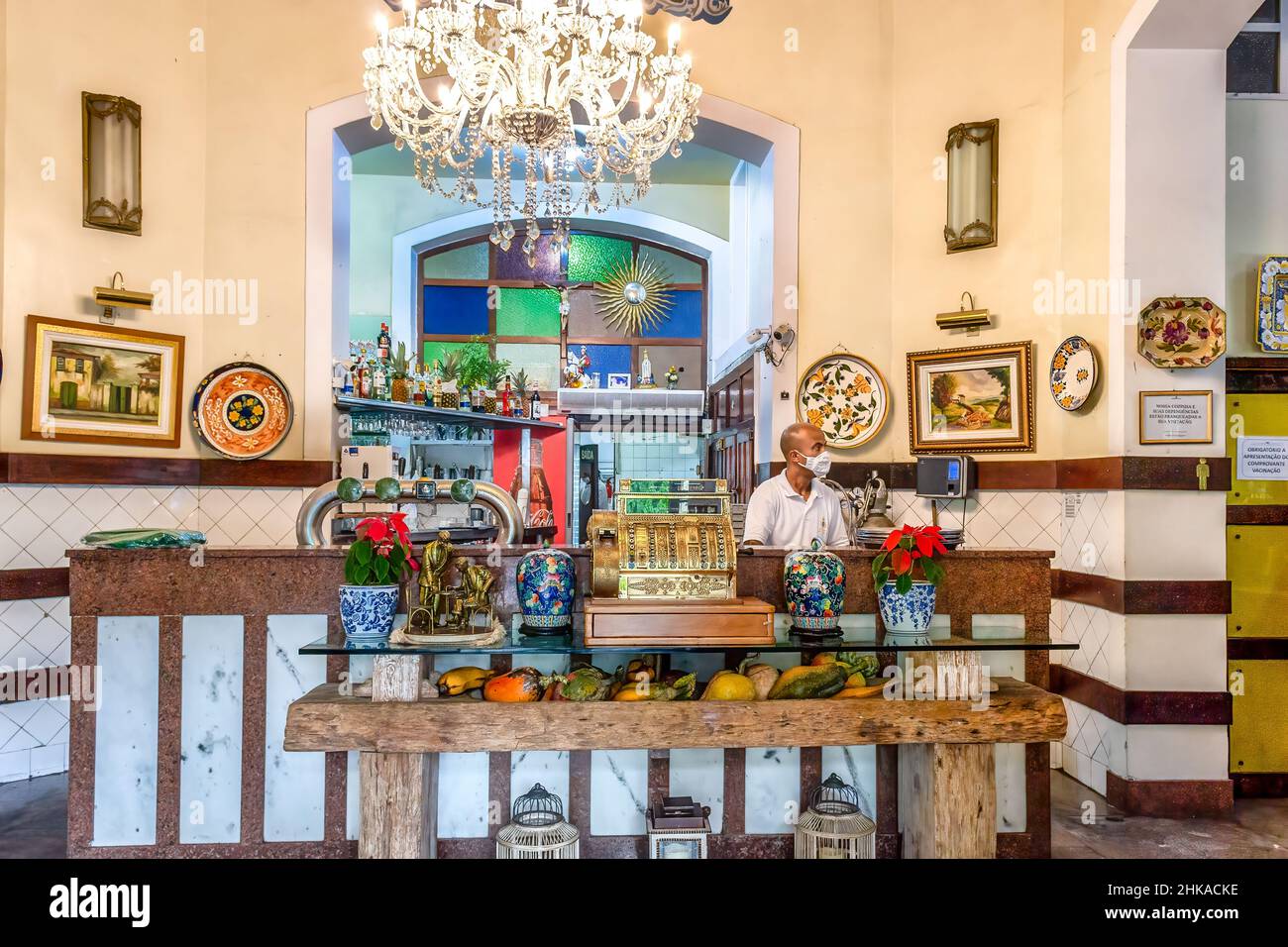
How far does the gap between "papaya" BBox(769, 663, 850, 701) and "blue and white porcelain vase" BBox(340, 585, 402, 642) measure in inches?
49.6

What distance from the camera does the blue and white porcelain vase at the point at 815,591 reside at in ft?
8.61

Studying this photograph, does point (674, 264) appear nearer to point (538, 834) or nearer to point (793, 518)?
point (793, 518)

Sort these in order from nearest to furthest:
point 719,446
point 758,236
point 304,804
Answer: point 304,804, point 758,236, point 719,446

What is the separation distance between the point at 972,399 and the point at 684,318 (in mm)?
5082

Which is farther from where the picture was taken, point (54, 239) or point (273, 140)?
point (273, 140)

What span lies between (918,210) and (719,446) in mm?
3990

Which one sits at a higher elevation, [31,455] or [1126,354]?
[1126,354]

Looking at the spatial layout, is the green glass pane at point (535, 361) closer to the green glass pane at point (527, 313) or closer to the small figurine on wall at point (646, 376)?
the green glass pane at point (527, 313)

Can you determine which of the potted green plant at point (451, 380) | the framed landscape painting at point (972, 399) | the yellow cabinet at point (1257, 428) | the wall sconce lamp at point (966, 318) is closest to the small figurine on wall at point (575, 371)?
the potted green plant at point (451, 380)

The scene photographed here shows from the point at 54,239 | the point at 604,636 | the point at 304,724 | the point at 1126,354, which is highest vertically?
the point at 54,239

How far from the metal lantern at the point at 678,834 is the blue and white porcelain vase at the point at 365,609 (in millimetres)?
1148

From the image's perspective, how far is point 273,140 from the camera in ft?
16.7
